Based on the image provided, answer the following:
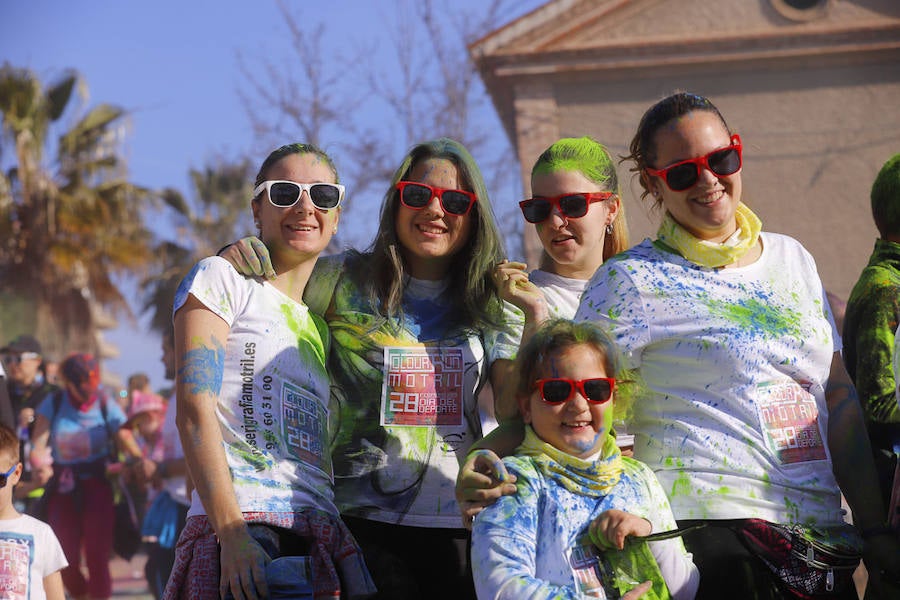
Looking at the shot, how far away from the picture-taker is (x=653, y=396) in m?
2.85

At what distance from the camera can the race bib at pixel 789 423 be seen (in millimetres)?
2762

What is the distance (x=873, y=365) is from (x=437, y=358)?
1333 mm

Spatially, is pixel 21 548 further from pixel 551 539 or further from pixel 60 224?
pixel 60 224

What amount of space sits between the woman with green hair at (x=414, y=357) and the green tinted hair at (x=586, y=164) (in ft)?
0.88

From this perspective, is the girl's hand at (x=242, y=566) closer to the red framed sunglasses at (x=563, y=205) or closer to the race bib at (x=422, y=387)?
the race bib at (x=422, y=387)

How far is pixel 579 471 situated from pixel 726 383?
469mm

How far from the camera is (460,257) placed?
351 cm

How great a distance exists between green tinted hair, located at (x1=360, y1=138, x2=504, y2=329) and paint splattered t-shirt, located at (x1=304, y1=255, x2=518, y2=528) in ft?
0.16

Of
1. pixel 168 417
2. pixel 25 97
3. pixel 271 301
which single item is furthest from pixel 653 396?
pixel 25 97

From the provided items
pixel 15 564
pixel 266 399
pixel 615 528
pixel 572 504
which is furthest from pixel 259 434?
pixel 15 564

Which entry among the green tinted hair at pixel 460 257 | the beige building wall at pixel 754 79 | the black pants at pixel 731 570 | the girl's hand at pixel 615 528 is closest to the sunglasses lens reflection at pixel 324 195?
the green tinted hair at pixel 460 257

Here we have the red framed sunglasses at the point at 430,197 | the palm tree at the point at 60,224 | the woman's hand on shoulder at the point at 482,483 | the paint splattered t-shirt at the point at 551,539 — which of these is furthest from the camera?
the palm tree at the point at 60,224

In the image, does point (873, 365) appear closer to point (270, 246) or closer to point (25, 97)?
point (270, 246)

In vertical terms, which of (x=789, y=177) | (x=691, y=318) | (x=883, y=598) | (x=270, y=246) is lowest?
(x=883, y=598)
